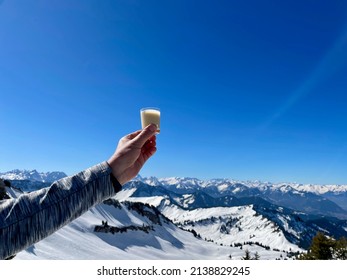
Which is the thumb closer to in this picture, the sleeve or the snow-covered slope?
the sleeve

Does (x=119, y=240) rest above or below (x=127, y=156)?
above

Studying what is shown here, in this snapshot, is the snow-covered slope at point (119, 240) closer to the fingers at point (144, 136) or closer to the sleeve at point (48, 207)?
the fingers at point (144, 136)

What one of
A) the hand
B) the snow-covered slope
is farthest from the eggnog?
the snow-covered slope

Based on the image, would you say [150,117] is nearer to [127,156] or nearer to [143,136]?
[143,136]

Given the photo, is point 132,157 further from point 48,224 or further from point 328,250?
point 328,250

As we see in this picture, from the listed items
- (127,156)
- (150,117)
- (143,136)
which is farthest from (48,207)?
(150,117)
